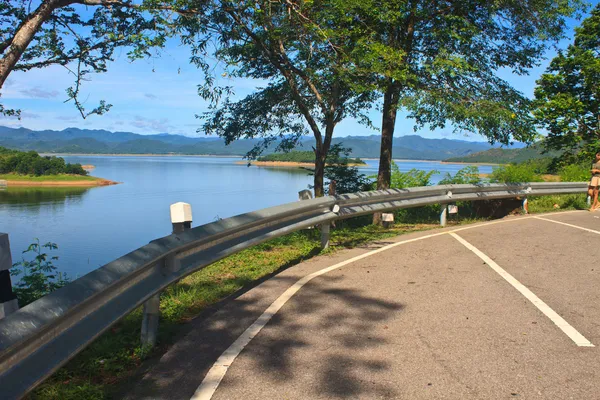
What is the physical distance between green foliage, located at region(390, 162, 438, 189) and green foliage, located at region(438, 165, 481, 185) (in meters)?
0.53

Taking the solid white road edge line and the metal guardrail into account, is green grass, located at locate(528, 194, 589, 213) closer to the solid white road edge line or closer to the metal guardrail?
the metal guardrail

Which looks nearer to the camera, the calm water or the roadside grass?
the roadside grass

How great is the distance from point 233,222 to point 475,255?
3.98m

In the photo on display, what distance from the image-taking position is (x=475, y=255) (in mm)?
7617

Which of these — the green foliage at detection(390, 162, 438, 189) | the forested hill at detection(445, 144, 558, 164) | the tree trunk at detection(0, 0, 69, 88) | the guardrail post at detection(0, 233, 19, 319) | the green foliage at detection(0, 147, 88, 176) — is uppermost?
the tree trunk at detection(0, 0, 69, 88)

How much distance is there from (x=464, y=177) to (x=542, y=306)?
1292 centimetres

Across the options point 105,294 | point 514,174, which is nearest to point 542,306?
point 105,294

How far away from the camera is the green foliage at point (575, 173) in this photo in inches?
792

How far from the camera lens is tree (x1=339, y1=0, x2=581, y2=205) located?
10.7 m

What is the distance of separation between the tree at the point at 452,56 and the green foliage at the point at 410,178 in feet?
11.6

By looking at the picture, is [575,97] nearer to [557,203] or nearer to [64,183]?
[557,203]

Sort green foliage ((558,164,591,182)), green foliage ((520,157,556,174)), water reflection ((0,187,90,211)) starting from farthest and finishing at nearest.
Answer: water reflection ((0,187,90,211)) → green foliage ((520,157,556,174)) → green foliage ((558,164,591,182))

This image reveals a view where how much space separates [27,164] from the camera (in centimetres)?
4088

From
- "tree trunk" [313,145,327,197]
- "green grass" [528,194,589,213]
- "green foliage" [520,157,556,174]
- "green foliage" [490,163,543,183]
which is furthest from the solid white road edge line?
"green foliage" [520,157,556,174]
